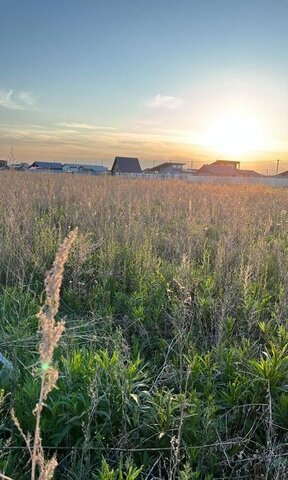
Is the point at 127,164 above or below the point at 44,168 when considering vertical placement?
above

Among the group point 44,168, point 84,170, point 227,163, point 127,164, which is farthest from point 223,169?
point 44,168

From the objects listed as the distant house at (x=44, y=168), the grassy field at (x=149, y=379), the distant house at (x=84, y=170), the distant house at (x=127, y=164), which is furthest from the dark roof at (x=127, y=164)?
the grassy field at (x=149, y=379)

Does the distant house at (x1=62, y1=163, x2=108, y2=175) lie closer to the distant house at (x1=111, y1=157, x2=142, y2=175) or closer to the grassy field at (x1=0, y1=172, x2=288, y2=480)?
the distant house at (x1=111, y1=157, x2=142, y2=175)

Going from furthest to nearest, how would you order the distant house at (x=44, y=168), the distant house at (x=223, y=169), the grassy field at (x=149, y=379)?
the distant house at (x=223, y=169) → the distant house at (x=44, y=168) → the grassy field at (x=149, y=379)

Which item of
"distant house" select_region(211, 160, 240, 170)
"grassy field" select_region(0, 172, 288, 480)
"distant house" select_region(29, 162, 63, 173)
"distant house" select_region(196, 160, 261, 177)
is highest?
"distant house" select_region(211, 160, 240, 170)

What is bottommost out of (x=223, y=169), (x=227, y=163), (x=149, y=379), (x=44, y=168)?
(x=149, y=379)

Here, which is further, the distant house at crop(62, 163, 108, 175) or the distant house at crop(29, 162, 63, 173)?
the distant house at crop(62, 163, 108, 175)

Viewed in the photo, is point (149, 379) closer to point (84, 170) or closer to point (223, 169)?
point (84, 170)

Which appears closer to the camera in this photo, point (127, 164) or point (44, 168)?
point (44, 168)

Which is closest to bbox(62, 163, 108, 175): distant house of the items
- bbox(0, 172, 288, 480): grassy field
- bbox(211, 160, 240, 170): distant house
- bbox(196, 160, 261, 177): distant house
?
bbox(0, 172, 288, 480): grassy field

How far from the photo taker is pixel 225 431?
1.87 meters

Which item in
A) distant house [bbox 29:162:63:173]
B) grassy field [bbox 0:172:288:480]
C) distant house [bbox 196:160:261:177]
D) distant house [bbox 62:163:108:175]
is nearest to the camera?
grassy field [bbox 0:172:288:480]

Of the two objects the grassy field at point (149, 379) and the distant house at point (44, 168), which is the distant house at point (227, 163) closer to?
the distant house at point (44, 168)

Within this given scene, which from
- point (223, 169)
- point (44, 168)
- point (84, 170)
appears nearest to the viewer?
point (44, 168)
